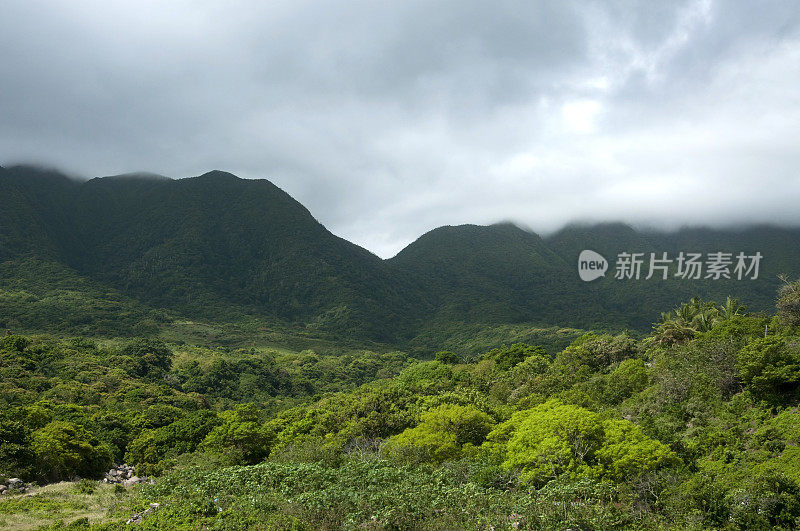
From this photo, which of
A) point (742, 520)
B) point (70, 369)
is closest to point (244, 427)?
point (742, 520)

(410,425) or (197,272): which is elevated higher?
(197,272)

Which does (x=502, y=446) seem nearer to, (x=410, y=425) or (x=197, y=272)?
(x=410, y=425)

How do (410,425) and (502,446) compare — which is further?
(410,425)

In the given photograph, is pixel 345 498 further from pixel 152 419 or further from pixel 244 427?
pixel 152 419

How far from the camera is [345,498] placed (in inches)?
513

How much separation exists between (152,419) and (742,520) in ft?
152

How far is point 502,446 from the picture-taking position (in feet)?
72.9

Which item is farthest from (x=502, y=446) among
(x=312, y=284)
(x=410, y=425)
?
(x=312, y=284)

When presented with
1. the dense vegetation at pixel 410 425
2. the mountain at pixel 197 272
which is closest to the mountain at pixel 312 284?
the mountain at pixel 197 272

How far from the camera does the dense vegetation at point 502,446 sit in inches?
509

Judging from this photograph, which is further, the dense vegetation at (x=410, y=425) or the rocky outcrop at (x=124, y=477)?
the rocky outcrop at (x=124, y=477)

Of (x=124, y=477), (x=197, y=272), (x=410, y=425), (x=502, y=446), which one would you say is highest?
(x=197, y=272)

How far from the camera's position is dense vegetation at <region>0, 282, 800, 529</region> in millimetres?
12930

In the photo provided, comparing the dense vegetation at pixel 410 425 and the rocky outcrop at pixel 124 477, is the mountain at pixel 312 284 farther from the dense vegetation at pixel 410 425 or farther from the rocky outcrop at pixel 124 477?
the rocky outcrop at pixel 124 477
